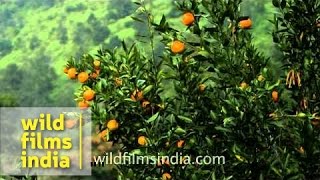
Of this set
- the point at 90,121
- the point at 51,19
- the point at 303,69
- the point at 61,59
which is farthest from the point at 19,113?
Result: the point at 303,69

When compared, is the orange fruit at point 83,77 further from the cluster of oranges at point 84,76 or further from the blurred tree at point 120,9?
the blurred tree at point 120,9

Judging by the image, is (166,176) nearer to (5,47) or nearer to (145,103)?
(145,103)

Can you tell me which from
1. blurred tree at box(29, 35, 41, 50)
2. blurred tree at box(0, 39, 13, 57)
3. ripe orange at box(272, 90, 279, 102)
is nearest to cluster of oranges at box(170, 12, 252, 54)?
ripe orange at box(272, 90, 279, 102)

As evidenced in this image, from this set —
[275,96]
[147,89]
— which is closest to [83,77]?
[147,89]

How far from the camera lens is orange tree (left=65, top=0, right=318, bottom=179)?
227cm

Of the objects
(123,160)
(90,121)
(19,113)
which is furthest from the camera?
(19,113)

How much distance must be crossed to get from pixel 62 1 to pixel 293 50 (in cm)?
757

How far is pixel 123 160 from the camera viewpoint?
2.52 meters

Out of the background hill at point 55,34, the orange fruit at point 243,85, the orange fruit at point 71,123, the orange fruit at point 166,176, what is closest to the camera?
the orange fruit at point 243,85

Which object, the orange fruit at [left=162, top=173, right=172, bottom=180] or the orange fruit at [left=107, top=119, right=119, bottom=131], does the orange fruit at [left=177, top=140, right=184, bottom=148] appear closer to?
the orange fruit at [left=162, top=173, right=172, bottom=180]

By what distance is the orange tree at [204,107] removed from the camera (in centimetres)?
227

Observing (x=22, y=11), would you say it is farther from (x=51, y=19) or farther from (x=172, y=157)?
(x=172, y=157)

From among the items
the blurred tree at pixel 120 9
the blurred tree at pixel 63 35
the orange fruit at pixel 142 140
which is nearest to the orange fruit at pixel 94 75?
the orange fruit at pixel 142 140

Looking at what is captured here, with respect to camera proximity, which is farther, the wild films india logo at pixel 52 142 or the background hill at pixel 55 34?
the background hill at pixel 55 34
